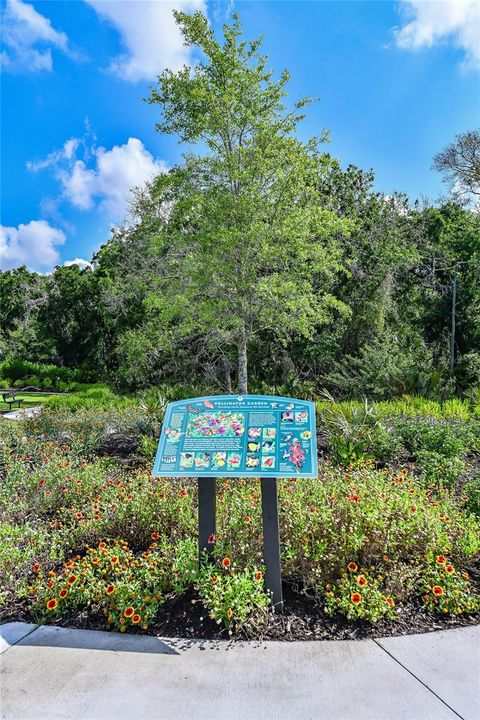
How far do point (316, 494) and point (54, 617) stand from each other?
197 cm

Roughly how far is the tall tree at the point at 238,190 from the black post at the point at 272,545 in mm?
Answer: 5904

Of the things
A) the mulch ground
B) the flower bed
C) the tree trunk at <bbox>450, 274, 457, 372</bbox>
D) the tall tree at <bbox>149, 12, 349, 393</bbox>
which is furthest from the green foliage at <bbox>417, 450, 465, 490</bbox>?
the tree trunk at <bbox>450, 274, 457, 372</bbox>

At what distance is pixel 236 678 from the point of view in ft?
7.65

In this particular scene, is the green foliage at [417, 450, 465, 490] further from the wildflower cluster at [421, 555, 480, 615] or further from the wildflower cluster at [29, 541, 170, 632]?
the wildflower cluster at [29, 541, 170, 632]

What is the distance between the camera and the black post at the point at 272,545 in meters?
2.88

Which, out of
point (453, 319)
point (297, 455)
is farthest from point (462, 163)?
point (297, 455)

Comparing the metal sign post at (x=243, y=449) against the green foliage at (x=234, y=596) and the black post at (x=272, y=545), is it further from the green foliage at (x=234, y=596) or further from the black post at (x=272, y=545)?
the green foliage at (x=234, y=596)

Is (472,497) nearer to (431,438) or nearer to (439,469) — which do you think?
(439,469)

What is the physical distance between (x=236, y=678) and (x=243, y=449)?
1.20 metres

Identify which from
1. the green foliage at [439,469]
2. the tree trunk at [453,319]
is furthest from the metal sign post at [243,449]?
the tree trunk at [453,319]

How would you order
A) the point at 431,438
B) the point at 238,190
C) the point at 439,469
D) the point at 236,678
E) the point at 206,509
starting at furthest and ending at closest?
the point at 238,190 → the point at 431,438 → the point at 439,469 → the point at 206,509 → the point at 236,678

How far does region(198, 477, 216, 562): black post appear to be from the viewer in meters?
3.12

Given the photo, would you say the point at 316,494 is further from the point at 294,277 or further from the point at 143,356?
the point at 143,356

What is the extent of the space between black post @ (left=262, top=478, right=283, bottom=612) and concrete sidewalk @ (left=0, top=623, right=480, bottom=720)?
0.31 meters
